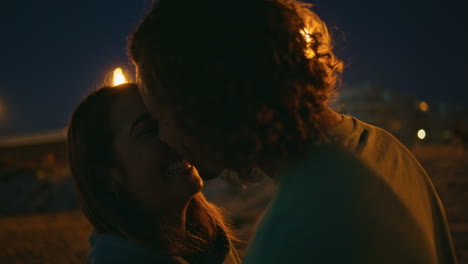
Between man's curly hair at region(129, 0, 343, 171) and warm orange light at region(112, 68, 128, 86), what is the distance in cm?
112

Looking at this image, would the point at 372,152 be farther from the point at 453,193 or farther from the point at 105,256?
the point at 453,193

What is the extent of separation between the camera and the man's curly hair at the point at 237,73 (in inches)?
42.6

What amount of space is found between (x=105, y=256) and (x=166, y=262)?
0.33 m

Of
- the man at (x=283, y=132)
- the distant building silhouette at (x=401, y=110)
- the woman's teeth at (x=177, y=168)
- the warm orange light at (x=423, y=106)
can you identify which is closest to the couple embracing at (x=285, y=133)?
the man at (x=283, y=132)

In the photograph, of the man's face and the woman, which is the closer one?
the man's face

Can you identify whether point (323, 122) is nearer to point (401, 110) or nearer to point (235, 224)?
point (235, 224)

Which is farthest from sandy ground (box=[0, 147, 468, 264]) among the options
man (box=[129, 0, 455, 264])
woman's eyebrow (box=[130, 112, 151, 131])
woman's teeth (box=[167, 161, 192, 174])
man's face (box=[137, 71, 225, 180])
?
man (box=[129, 0, 455, 264])

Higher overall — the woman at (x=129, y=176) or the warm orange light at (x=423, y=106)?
the woman at (x=129, y=176)

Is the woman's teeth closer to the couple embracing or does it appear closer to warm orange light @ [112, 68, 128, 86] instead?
the couple embracing

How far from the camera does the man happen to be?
96 centimetres

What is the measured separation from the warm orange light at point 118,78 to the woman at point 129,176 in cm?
13

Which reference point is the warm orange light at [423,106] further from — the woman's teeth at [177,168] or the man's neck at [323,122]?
the man's neck at [323,122]

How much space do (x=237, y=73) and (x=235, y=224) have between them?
272 inches

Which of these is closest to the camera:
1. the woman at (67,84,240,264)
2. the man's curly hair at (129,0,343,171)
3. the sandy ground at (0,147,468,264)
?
the man's curly hair at (129,0,343,171)
